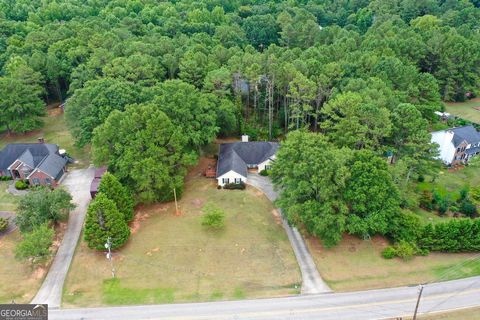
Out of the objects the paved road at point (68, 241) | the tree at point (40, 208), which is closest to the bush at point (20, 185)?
the paved road at point (68, 241)

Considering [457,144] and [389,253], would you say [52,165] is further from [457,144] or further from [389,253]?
[457,144]

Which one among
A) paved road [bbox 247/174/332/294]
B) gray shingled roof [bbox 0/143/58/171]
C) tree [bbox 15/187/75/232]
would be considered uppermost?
gray shingled roof [bbox 0/143/58/171]

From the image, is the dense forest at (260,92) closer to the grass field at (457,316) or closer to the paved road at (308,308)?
the paved road at (308,308)

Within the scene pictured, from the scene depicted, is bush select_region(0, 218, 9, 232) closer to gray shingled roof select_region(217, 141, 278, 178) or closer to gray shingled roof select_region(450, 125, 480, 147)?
gray shingled roof select_region(217, 141, 278, 178)

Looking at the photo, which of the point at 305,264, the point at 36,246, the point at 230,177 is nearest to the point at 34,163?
the point at 36,246

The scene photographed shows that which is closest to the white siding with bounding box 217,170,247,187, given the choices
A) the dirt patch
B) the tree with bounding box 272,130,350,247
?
the tree with bounding box 272,130,350,247

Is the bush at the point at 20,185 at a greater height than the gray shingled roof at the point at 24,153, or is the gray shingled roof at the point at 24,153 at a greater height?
the gray shingled roof at the point at 24,153

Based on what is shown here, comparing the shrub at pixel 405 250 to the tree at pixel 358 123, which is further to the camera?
the tree at pixel 358 123

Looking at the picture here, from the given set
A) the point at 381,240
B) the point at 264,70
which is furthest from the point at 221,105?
the point at 381,240
